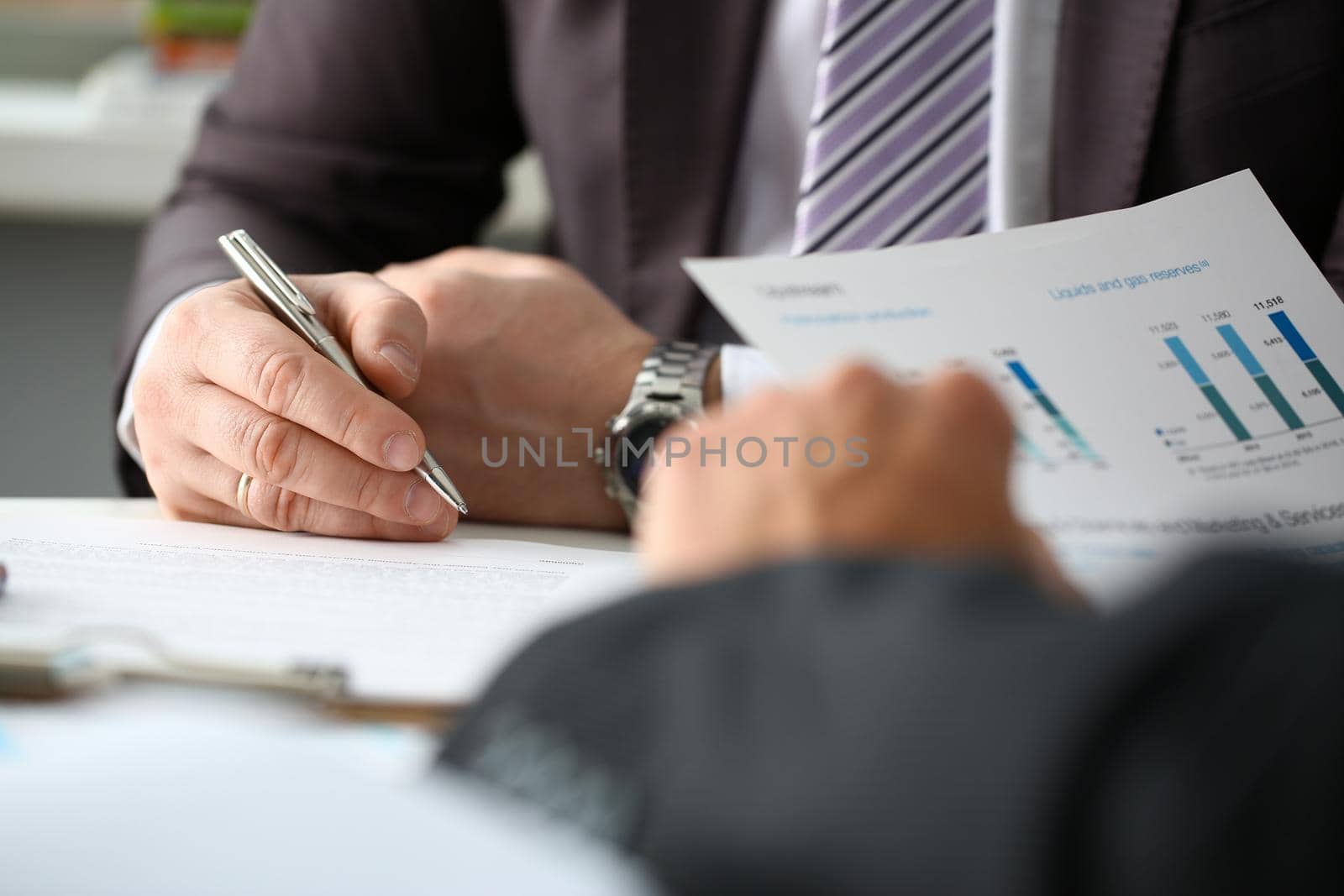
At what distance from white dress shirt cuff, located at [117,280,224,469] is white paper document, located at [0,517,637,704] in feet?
0.44

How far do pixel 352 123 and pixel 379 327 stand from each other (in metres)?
0.46

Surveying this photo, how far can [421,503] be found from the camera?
0.54 metres

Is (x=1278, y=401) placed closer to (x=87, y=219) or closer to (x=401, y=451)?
(x=401, y=451)

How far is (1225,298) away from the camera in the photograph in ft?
1.53

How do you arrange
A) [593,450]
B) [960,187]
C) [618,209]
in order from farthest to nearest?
[618,209]
[960,187]
[593,450]

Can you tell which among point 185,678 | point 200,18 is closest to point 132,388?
point 185,678

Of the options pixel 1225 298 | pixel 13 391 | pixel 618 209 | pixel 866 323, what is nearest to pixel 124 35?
pixel 13 391

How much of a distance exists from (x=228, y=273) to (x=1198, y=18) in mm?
598

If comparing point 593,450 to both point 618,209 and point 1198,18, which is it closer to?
point 618,209

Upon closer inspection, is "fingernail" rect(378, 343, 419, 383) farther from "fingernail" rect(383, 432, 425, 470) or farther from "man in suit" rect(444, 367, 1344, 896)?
"man in suit" rect(444, 367, 1344, 896)

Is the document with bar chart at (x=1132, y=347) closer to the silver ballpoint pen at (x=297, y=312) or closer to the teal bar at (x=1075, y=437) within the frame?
the teal bar at (x=1075, y=437)

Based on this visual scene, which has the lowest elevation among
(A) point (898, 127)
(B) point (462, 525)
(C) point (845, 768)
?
(B) point (462, 525)

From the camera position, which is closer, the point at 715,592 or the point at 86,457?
the point at 715,592

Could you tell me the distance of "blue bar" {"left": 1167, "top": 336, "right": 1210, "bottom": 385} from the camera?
481mm
